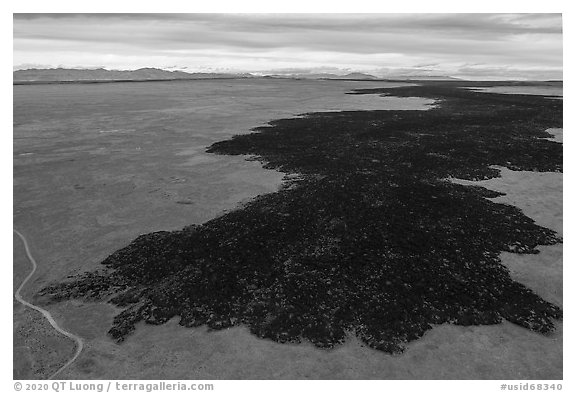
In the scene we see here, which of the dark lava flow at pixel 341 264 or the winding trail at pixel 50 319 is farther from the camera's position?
the dark lava flow at pixel 341 264

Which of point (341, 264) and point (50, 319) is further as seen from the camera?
point (341, 264)

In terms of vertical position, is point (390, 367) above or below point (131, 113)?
below

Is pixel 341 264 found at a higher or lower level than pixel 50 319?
higher

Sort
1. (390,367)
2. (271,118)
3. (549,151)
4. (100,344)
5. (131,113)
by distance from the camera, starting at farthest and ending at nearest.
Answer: (131,113) → (271,118) → (549,151) → (100,344) → (390,367)

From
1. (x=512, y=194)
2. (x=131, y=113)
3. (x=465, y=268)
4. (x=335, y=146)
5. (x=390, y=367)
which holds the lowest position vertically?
(x=390, y=367)

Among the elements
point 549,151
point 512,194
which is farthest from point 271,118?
point 512,194

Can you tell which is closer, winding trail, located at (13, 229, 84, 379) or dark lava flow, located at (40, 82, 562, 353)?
winding trail, located at (13, 229, 84, 379)

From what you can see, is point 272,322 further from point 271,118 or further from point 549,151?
point 271,118

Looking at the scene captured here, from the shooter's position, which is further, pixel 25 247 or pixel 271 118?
pixel 271 118
